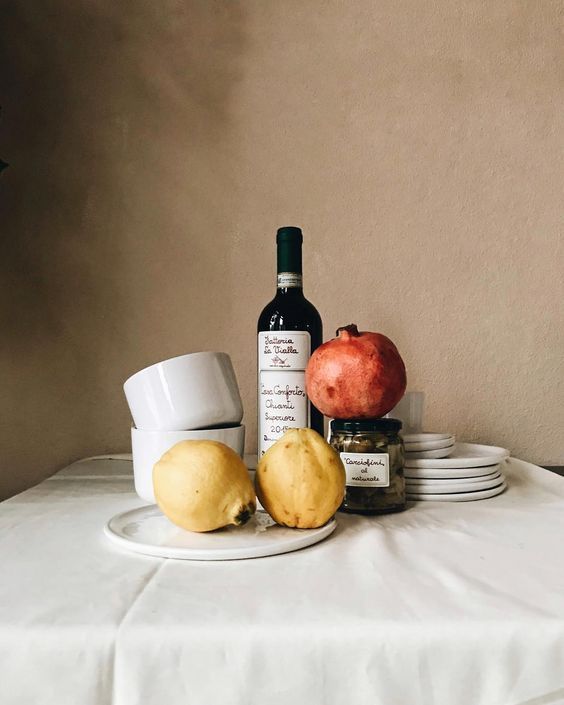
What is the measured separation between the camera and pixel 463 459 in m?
0.75

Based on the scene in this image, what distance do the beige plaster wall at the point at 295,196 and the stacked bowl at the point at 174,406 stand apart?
1.42ft

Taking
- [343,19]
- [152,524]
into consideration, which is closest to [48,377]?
[152,524]

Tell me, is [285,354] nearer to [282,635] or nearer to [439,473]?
[439,473]

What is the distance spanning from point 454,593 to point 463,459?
343 mm

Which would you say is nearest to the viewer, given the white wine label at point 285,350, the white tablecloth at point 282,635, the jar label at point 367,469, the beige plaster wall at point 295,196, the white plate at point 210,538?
the white tablecloth at point 282,635

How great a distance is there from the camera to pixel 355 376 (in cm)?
67

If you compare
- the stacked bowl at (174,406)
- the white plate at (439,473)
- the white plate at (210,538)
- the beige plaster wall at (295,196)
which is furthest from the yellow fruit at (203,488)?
the beige plaster wall at (295,196)

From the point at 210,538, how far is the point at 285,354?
274 millimetres

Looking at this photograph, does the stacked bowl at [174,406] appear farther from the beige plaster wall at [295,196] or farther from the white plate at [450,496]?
the beige plaster wall at [295,196]

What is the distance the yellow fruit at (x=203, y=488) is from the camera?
53 centimetres

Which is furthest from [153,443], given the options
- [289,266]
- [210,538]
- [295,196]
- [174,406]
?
[295,196]

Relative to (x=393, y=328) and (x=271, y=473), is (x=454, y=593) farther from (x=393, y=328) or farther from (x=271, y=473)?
(x=393, y=328)

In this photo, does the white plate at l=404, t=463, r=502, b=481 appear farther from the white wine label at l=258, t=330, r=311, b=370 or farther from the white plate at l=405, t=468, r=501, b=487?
the white wine label at l=258, t=330, r=311, b=370

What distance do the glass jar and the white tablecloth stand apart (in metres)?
0.18
